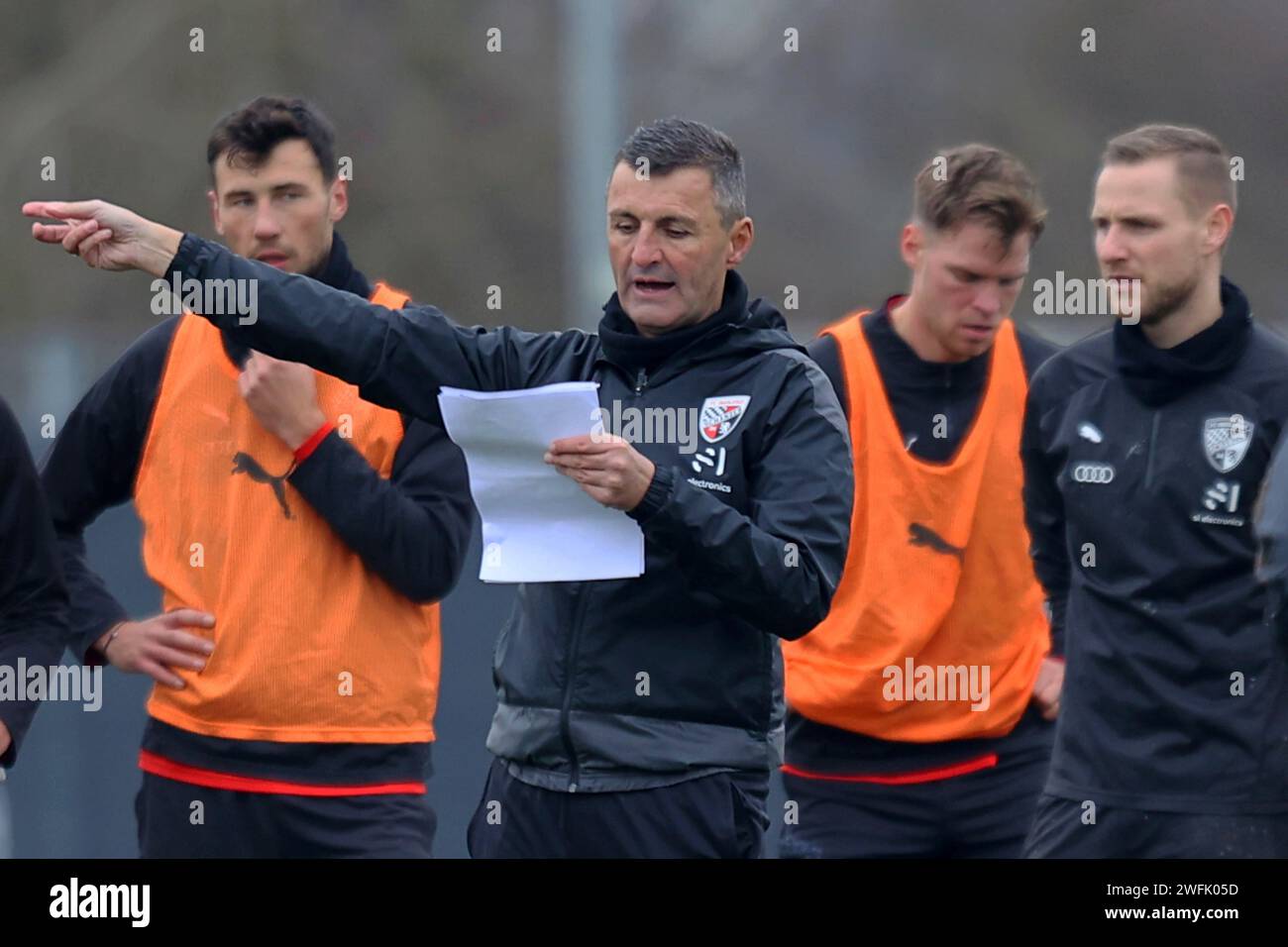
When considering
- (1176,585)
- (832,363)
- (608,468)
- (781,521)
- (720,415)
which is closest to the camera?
(608,468)

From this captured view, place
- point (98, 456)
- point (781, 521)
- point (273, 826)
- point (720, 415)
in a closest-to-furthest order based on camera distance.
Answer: point (781, 521) → point (720, 415) → point (273, 826) → point (98, 456)

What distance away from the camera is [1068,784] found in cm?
467

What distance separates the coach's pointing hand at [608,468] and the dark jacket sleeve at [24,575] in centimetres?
119

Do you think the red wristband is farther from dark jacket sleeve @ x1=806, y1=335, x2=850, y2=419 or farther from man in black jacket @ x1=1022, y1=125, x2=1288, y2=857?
man in black jacket @ x1=1022, y1=125, x2=1288, y2=857

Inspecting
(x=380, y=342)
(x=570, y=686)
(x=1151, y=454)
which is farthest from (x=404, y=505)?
(x=1151, y=454)

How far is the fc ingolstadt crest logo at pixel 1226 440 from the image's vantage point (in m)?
4.50

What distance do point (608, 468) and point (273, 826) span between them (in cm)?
149

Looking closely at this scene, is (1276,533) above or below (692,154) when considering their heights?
below

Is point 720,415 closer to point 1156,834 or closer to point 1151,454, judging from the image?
point 1151,454

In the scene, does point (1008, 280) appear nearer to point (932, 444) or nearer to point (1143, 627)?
point (932, 444)

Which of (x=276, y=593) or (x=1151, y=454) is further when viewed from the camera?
(x=276, y=593)

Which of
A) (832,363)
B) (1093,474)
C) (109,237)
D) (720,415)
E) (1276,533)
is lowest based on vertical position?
(1276,533)

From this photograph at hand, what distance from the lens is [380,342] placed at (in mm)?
4254

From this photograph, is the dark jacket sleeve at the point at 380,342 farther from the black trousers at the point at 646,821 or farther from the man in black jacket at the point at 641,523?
the black trousers at the point at 646,821
